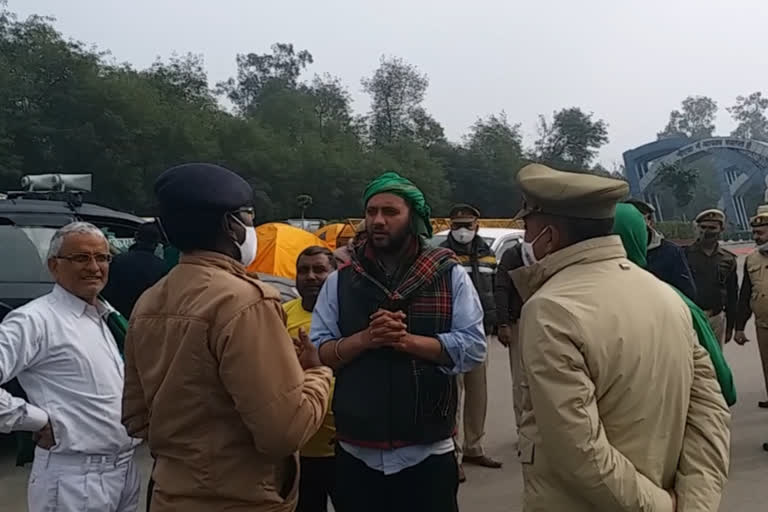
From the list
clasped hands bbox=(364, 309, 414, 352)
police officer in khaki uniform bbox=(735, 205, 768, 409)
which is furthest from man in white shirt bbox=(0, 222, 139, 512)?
police officer in khaki uniform bbox=(735, 205, 768, 409)

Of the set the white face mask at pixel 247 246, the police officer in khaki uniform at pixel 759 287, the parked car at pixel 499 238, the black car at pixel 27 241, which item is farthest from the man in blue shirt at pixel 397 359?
the parked car at pixel 499 238

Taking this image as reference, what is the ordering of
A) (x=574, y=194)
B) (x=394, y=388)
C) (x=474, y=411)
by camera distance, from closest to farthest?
(x=574, y=194) < (x=394, y=388) < (x=474, y=411)

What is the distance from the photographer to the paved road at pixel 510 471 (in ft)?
16.8

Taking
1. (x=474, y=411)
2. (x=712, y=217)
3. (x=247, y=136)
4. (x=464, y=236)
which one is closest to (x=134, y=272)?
(x=464, y=236)

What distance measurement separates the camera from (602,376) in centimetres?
204

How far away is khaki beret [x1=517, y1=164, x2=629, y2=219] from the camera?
2168 millimetres

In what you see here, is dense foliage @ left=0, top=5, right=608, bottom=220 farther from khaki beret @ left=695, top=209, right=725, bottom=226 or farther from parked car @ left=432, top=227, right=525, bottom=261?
khaki beret @ left=695, top=209, right=725, bottom=226

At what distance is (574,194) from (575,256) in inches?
6.8

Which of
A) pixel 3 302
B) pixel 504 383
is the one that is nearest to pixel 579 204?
pixel 3 302

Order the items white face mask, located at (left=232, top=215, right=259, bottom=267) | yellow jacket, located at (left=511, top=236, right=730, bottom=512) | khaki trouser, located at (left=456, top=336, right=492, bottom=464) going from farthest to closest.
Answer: khaki trouser, located at (left=456, top=336, right=492, bottom=464)
white face mask, located at (left=232, top=215, right=259, bottom=267)
yellow jacket, located at (left=511, top=236, right=730, bottom=512)

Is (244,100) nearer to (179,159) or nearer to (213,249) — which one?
(179,159)

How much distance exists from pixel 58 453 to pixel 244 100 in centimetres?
8732

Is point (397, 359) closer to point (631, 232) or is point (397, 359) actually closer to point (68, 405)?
point (631, 232)

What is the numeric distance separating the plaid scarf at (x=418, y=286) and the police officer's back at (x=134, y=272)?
295 cm
